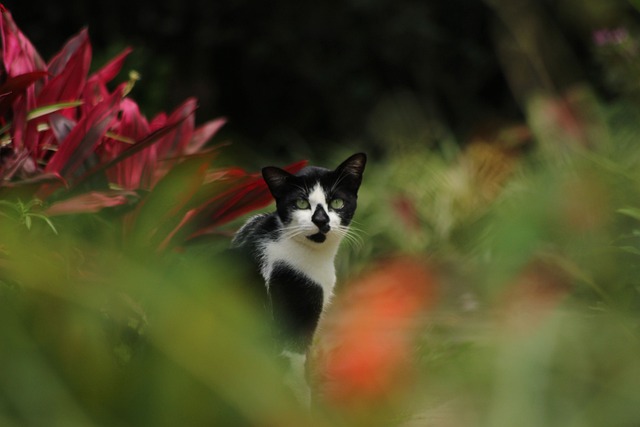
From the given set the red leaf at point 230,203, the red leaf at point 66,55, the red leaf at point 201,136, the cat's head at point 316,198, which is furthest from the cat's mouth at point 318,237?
the red leaf at point 66,55

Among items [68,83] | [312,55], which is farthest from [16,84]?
[312,55]

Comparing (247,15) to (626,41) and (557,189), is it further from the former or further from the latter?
(557,189)

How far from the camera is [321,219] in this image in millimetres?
1191

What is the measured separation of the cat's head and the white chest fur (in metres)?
0.01

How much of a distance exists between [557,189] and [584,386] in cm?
101

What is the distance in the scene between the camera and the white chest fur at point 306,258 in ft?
3.96

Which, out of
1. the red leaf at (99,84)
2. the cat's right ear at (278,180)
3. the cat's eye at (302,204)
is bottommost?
the cat's eye at (302,204)

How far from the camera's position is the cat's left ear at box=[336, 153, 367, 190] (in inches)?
48.6

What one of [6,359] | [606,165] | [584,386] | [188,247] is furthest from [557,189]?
[6,359]

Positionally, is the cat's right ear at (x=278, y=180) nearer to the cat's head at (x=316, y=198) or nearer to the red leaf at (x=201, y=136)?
the cat's head at (x=316, y=198)

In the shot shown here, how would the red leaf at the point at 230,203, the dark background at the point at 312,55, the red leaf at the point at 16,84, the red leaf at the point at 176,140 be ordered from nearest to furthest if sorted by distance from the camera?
1. the red leaf at the point at 16,84
2. the red leaf at the point at 230,203
3. the red leaf at the point at 176,140
4. the dark background at the point at 312,55

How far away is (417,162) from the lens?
10.4 ft

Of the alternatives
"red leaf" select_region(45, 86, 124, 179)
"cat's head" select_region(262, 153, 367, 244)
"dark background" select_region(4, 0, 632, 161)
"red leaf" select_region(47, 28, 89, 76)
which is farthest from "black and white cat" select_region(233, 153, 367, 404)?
"dark background" select_region(4, 0, 632, 161)

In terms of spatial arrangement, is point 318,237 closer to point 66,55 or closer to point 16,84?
point 16,84
